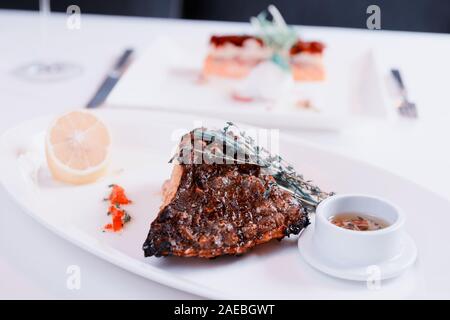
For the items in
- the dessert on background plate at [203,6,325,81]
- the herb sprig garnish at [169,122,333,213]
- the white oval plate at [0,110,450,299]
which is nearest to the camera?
the white oval plate at [0,110,450,299]

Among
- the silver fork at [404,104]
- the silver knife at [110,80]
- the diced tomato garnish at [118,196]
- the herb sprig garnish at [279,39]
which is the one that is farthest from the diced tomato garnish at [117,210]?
the herb sprig garnish at [279,39]

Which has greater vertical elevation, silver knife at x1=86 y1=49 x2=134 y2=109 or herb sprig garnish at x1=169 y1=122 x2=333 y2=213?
herb sprig garnish at x1=169 y1=122 x2=333 y2=213

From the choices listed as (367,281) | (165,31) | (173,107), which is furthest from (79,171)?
(165,31)

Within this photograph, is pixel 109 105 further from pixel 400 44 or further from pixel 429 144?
pixel 400 44

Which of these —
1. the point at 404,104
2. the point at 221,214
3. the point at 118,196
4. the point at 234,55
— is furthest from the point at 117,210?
the point at 234,55

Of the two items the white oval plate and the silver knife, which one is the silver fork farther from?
the silver knife

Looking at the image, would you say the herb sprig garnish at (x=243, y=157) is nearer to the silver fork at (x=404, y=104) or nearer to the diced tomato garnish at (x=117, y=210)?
the diced tomato garnish at (x=117, y=210)

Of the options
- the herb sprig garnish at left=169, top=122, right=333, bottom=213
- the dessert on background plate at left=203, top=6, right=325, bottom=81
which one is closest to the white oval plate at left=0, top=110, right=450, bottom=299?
the herb sprig garnish at left=169, top=122, right=333, bottom=213

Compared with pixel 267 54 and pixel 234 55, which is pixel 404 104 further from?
pixel 234 55
